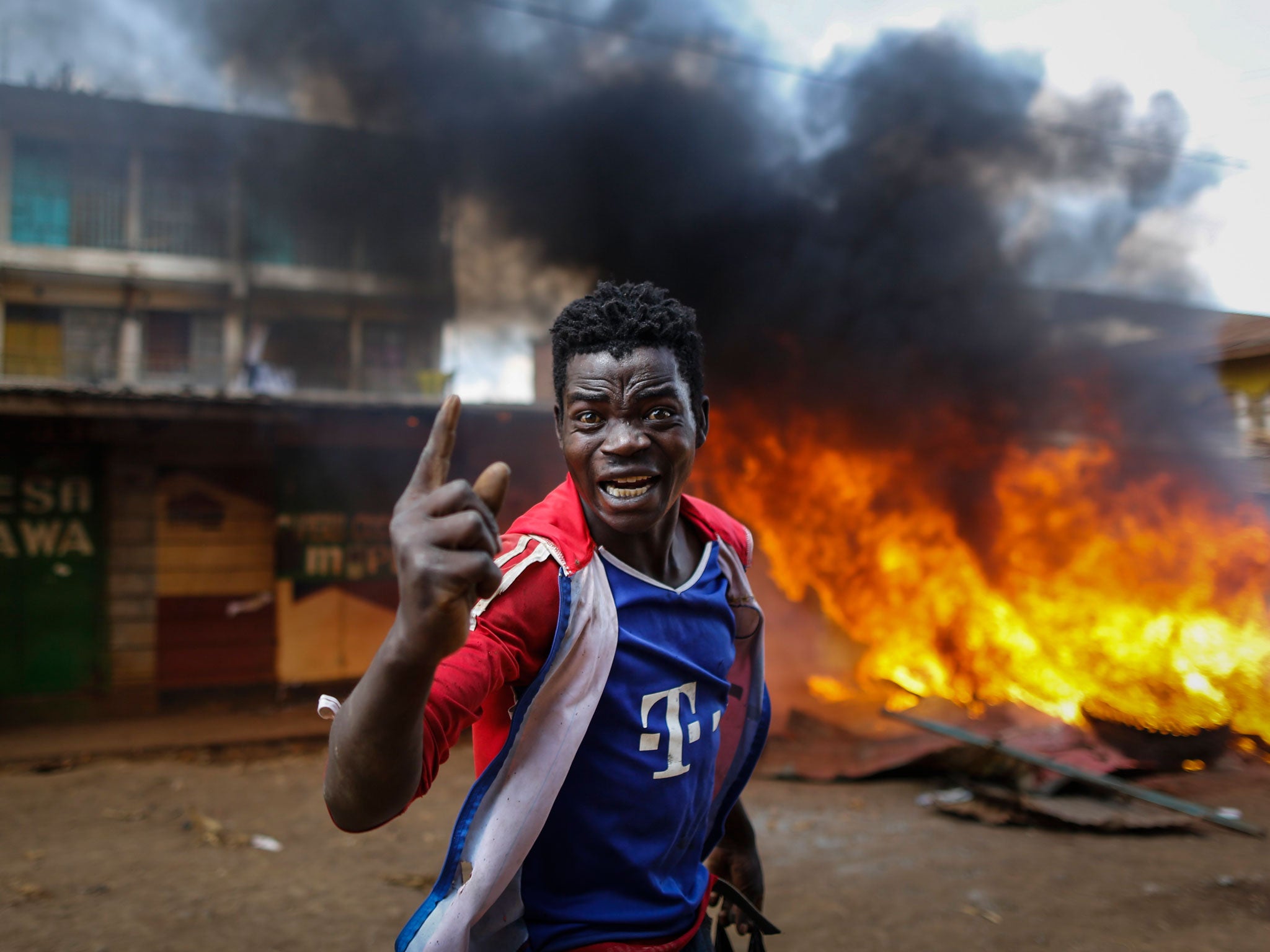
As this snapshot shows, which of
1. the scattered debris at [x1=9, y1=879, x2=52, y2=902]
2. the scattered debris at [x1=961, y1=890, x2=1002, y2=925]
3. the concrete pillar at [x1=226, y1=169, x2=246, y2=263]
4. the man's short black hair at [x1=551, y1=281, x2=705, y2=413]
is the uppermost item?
the concrete pillar at [x1=226, y1=169, x2=246, y2=263]

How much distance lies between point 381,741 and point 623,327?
0.91m

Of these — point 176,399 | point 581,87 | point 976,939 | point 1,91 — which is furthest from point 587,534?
point 1,91

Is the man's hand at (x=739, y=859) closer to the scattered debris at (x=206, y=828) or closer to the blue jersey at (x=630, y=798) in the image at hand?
the blue jersey at (x=630, y=798)

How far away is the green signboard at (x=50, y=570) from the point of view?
7699 millimetres

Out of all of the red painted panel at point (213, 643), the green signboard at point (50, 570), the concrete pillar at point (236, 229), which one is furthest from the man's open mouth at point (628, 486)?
the concrete pillar at point (236, 229)

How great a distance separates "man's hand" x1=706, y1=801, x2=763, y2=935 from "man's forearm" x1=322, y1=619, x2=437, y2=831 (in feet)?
4.00

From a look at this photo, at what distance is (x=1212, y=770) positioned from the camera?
6566 millimetres

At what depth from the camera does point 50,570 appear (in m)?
7.87

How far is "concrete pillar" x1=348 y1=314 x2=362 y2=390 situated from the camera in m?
20.0

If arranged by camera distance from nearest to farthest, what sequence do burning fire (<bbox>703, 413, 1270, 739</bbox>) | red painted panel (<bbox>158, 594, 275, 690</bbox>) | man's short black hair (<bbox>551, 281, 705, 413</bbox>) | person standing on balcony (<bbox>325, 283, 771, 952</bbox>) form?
person standing on balcony (<bbox>325, 283, 771, 952</bbox>) < man's short black hair (<bbox>551, 281, 705, 413</bbox>) < red painted panel (<bbox>158, 594, 275, 690</bbox>) < burning fire (<bbox>703, 413, 1270, 739</bbox>)

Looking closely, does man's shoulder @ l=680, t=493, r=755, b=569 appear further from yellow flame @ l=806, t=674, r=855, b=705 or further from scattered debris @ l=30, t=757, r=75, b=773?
scattered debris @ l=30, t=757, r=75, b=773

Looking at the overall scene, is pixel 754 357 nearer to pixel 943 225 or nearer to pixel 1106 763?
pixel 943 225

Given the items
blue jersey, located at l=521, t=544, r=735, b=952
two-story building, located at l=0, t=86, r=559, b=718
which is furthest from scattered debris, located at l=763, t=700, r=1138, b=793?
blue jersey, located at l=521, t=544, r=735, b=952

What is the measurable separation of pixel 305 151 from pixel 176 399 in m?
4.41
